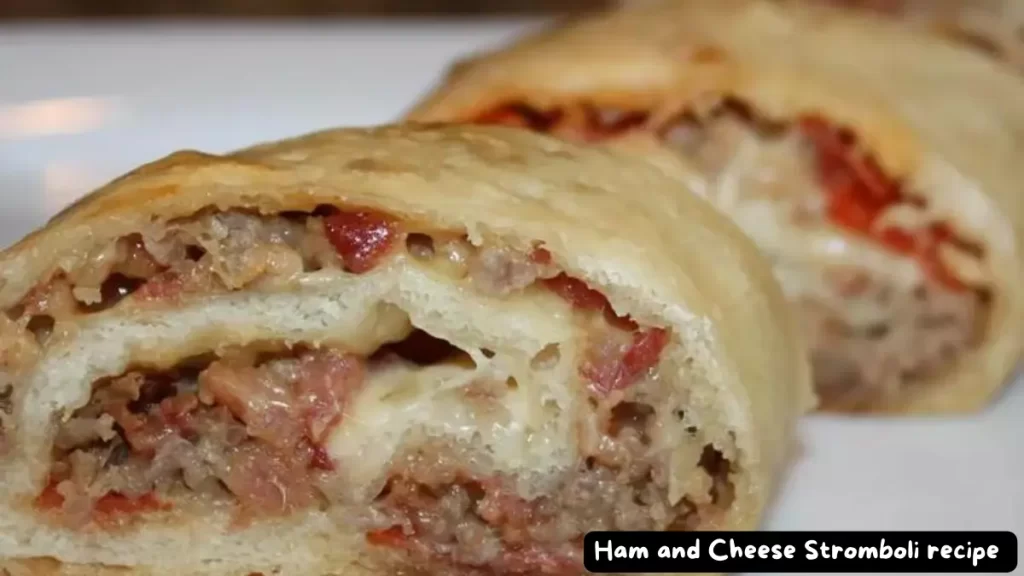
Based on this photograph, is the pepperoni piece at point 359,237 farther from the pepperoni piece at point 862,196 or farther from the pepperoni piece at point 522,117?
the pepperoni piece at point 862,196

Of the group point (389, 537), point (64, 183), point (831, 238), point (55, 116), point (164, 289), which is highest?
point (164, 289)

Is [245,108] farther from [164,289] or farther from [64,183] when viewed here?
[164,289]

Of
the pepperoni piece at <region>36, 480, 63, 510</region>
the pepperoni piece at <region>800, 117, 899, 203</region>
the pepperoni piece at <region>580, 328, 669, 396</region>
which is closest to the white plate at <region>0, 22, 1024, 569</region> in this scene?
the pepperoni piece at <region>800, 117, 899, 203</region>

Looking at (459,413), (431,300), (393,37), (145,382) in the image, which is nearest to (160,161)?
(145,382)

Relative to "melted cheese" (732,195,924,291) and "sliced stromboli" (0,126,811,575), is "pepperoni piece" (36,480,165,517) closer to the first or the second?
"sliced stromboli" (0,126,811,575)

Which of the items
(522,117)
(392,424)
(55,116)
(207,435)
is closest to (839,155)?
(522,117)

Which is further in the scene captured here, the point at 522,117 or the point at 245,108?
the point at 245,108

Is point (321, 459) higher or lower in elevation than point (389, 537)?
higher

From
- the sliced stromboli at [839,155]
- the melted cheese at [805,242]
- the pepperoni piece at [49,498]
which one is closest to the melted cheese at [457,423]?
the pepperoni piece at [49,498]

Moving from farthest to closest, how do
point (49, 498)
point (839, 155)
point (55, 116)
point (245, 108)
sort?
point (245, 108) → point (55, 116) → point (839, 155) → point (49, 498)
